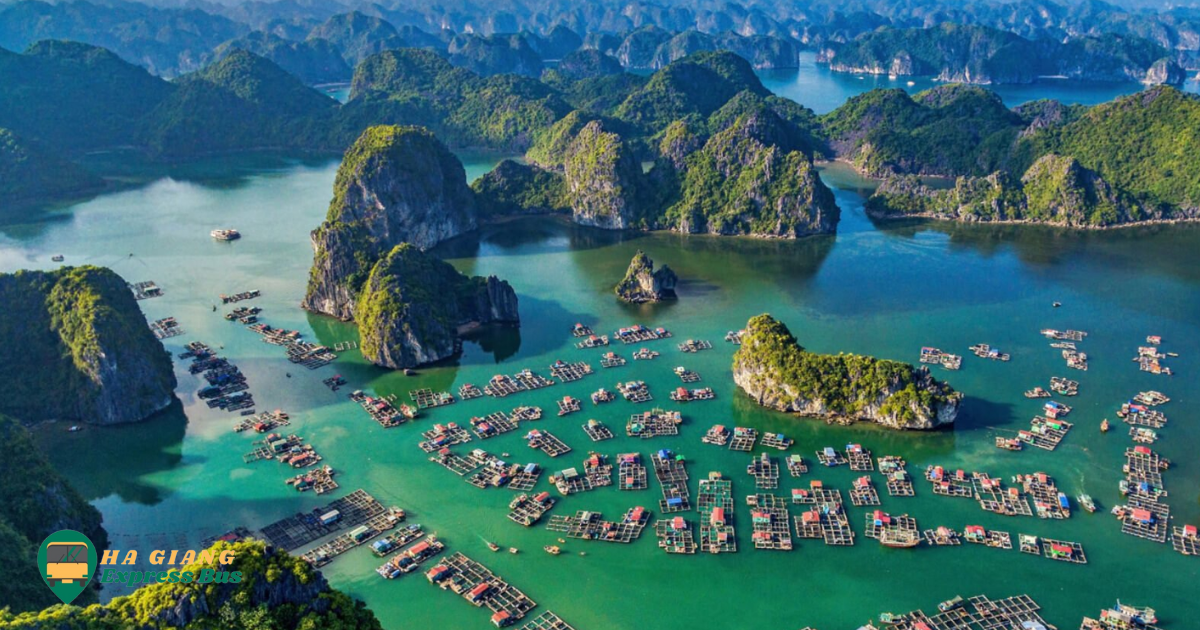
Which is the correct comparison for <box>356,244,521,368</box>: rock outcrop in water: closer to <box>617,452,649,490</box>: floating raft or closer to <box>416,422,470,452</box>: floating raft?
<box>416,422,470,452</box>: floating raft

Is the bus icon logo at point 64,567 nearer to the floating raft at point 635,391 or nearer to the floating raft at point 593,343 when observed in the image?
the floating raft at point 635,391

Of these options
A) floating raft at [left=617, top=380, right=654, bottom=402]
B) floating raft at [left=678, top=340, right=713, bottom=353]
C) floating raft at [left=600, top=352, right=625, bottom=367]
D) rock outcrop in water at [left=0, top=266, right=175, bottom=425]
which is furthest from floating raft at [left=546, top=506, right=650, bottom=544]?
rock outcrop in water at [left=0, top=266, right=175, bottom=425]

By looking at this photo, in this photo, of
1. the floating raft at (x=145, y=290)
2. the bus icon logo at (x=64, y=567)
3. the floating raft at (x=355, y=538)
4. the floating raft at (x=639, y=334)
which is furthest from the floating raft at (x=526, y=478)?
the floating raft at (x=145, y=290)

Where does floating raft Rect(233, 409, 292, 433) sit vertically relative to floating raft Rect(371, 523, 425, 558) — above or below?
above

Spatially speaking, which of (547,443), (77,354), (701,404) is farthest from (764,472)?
(77,354)

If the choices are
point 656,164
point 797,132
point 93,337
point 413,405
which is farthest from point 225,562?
point 797,132

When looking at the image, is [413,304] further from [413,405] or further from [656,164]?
[656,164]
